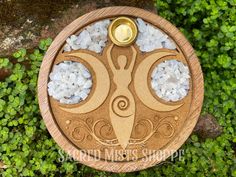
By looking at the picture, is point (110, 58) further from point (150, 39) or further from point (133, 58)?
point (150, 39)

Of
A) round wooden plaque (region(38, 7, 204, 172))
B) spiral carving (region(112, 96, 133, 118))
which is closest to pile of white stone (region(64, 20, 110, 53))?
round wooden plaque (region(38, 7, 204, 172))

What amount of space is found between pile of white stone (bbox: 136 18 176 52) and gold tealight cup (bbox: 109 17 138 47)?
4 centimetres

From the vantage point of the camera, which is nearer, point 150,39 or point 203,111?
point 150,39

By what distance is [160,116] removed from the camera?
239cm

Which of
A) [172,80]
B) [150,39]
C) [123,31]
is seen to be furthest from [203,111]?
[123,31]

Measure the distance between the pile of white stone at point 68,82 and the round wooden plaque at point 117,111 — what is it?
0.02 metres

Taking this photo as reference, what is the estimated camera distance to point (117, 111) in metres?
2.36

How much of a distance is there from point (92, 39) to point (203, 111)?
0.94m

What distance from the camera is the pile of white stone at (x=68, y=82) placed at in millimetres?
2361

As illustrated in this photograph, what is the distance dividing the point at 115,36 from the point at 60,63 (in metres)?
0.31

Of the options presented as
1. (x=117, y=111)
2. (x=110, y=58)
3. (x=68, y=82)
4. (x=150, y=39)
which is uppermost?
(x=150, y=39)

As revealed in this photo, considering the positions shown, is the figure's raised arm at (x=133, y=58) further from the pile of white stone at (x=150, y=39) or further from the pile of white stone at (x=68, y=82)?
the pile of white stone at (x=68, y=82)

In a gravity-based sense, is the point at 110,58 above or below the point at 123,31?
below

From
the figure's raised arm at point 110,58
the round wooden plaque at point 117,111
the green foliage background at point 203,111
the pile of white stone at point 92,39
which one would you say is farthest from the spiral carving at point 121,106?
the green foliage background at point 203,111
